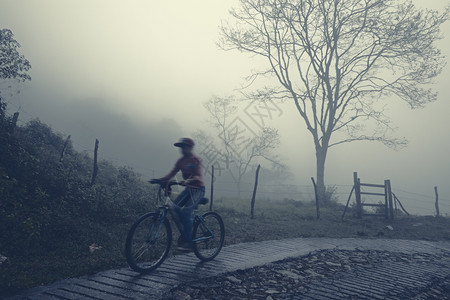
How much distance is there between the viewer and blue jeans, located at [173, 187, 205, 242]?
16.0 ft

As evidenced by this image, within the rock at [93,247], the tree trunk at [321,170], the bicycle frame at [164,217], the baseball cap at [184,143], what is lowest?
→ the rock at [93,247]

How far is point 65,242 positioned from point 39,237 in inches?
19.5

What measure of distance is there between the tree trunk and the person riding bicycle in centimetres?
1661

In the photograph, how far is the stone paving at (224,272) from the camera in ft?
11.7

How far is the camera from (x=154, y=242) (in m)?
4.51

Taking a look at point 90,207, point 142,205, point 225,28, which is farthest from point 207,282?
point 225,28

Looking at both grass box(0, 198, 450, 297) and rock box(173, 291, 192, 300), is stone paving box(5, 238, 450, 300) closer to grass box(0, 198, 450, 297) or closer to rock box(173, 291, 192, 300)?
rock box(173, 291, 192, 300)

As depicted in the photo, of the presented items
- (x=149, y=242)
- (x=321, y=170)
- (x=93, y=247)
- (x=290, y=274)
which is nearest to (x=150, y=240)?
(x=149, y=242)

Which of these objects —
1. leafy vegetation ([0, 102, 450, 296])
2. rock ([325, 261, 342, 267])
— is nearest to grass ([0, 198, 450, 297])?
leafy vegetation ([0, 102, 450, 296])

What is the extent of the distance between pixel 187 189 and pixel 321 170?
1748 centimetres

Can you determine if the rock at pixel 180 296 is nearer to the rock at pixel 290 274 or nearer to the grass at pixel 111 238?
the grass at pixel 111 238

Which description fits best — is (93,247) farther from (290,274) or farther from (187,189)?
(290,274)

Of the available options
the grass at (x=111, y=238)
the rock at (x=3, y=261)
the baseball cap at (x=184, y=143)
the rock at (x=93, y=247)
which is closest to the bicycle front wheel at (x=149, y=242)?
the grass at (x=111, y=238)

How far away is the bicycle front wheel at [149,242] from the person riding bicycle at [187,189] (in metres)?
0.30
